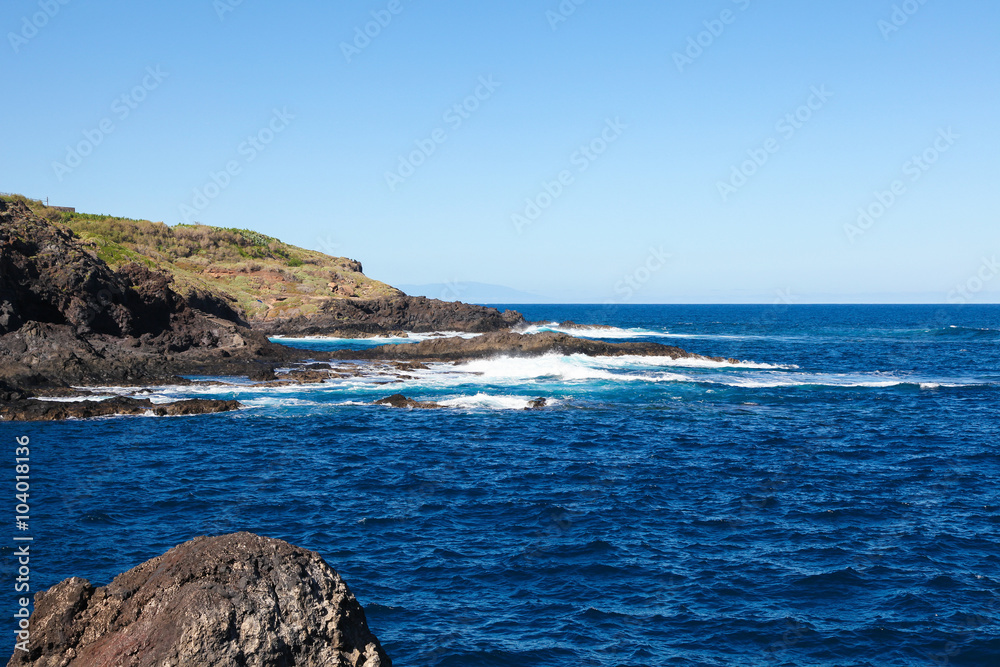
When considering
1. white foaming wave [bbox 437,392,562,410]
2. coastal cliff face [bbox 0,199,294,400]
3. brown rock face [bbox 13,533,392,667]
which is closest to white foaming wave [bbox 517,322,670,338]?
coastal cliff face [bbox 0,199,294,400]

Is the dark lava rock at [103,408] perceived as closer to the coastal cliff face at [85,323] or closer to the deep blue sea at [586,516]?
the deep blue sea at [586,516]

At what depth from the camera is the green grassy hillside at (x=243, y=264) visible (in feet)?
307

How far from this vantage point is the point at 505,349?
Result: 2466 inches

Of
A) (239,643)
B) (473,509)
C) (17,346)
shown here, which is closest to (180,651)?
(239,643)

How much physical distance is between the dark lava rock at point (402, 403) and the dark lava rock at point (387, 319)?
164 feet

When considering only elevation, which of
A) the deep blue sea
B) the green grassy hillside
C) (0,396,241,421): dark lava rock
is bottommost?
the deep blue sea

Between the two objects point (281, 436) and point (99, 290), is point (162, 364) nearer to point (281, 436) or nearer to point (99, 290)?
point (99, 290)

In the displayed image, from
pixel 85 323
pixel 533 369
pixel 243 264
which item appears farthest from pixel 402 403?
pixel 243 264

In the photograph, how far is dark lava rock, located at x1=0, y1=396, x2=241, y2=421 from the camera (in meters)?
32.8

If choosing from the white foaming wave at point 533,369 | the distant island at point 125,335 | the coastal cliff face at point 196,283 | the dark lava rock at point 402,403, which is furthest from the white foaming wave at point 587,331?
the dark lava rock at point 402,403

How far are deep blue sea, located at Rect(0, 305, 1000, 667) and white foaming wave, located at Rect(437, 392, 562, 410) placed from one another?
1.08ft

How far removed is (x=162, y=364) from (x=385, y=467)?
2853 centimetres

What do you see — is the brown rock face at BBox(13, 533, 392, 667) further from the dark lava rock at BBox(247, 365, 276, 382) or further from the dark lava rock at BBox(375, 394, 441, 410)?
the dark lava rock at BBox(247, 365, 276, 382)

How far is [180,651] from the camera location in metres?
7.21
